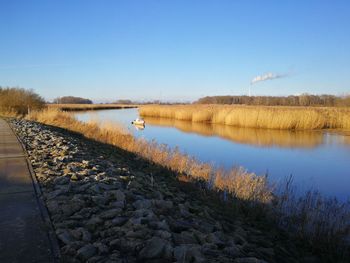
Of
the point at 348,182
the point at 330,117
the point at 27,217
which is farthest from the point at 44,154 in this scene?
the point at 330,117

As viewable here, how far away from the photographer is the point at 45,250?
348 cm

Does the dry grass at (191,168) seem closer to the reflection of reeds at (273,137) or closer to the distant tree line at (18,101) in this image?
the reflection of reeds at (273,137)

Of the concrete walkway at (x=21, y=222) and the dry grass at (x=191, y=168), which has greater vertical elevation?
the concrete walkway at (x=21, y=222)

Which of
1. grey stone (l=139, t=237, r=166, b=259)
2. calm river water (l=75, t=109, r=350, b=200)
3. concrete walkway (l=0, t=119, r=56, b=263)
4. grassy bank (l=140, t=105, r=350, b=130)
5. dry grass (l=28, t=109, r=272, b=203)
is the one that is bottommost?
calm river water (l=75, t=109, r=350, b=200)

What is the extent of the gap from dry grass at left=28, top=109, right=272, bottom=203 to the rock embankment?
1.49 m

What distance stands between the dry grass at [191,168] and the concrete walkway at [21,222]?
4.79 meters

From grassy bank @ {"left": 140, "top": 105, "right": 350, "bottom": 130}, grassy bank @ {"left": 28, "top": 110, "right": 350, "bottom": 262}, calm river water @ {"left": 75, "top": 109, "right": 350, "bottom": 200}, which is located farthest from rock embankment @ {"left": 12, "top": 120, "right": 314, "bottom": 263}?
grassy bank @ {"left": 140, "top": 105, "right": 350, "bottom": 130}

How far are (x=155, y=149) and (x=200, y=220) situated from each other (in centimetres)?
824

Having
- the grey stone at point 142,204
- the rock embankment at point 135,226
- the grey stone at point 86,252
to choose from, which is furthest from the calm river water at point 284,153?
the grey stone at point 86,252

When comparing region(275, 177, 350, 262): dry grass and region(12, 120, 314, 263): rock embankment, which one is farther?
region(275, 177, 350, 262): dry grass

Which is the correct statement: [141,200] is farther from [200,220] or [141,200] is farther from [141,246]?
[141,246]

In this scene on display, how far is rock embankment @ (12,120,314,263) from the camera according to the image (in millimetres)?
3650

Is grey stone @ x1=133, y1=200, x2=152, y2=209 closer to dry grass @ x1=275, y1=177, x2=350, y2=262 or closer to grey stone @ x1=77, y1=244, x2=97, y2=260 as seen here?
grey stone @ x1=77, y1=244, x2=97, y2=260

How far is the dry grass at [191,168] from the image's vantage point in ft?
26.6
